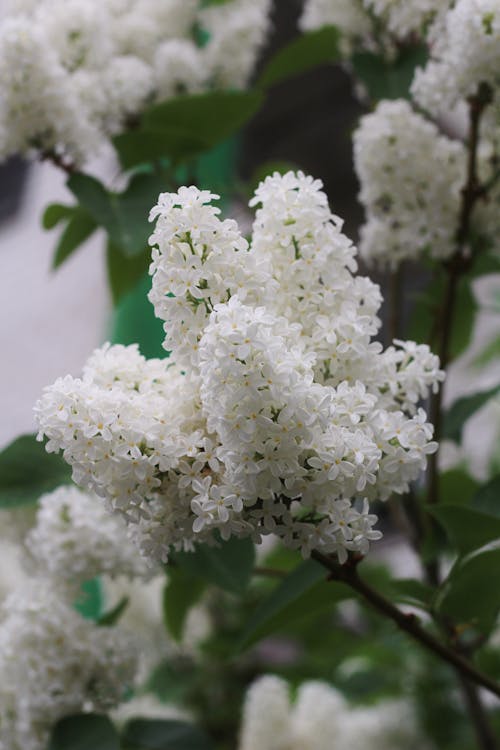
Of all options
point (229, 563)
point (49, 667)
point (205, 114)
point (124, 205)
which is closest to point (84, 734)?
point (49, 667)

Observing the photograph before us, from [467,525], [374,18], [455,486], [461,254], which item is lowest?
[467,525]

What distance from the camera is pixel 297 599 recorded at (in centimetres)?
57

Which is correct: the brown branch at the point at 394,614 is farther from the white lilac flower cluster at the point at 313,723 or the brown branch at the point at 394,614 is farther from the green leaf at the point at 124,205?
the white lilac flower cluster at the point at 313,723

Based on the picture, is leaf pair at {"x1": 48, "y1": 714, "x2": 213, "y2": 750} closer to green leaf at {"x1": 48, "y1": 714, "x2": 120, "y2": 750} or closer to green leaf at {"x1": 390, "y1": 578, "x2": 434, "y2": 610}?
green leaf at {"x1": 48, "y1": 714, "x2": 120, "y2": 750}

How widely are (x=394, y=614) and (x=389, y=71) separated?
0.48 meters

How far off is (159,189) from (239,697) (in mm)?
741

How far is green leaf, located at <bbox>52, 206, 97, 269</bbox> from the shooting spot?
83cm

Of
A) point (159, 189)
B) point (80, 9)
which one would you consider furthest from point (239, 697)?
point (80, 9)

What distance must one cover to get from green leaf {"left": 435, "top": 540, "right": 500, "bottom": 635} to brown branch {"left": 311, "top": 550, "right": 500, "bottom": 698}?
0.02 metres

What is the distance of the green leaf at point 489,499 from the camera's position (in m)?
0.59

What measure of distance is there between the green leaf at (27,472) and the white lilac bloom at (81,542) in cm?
6

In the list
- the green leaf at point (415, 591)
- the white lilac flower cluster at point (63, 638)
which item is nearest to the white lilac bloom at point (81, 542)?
the white lilac flower cluster at point (63, 638)

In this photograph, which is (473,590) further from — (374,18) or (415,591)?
(374,18)

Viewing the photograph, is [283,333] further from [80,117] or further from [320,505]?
[80,117]
